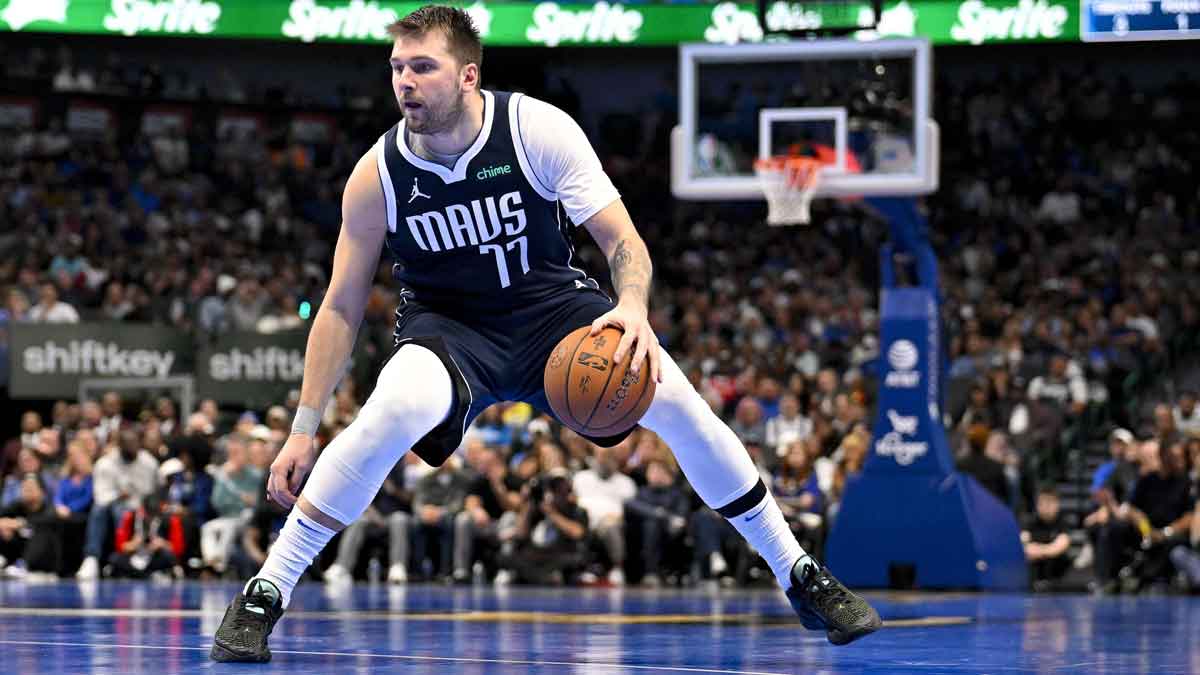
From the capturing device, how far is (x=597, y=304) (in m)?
6.23

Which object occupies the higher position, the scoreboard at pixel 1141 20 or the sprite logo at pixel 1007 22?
the sprite logo at pixel 1007 22

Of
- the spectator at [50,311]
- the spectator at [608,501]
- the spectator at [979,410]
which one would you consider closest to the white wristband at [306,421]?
the spectator at [608,501]

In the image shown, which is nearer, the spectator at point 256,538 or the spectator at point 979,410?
the spectator at point 256,538

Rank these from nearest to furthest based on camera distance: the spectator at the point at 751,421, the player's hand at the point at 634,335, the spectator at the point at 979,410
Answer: the player's hand at the point at 634,335
the spectator at the point at 979,410
the spectator at the point at 751,421

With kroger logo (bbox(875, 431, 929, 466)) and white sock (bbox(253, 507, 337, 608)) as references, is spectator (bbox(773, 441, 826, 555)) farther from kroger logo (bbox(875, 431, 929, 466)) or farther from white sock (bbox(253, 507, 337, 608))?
white sock (bbox(253, 507, 337, 608))

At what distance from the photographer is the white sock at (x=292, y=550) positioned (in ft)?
19.9

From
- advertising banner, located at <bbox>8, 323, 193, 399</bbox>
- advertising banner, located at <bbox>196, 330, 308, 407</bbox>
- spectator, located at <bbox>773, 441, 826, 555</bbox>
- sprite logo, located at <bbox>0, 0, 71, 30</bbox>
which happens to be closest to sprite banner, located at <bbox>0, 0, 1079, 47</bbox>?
sprite logo, located at <bbox>0, 0, 71, 30</bbox>

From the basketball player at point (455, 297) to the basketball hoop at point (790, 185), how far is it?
320 inches

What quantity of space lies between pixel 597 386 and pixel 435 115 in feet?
3.64

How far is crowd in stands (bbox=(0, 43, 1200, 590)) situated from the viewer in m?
15.7

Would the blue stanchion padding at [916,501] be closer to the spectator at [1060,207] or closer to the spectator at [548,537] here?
the spectator at [548,537]

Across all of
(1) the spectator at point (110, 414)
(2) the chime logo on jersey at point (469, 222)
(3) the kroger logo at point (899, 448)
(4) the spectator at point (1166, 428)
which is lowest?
(3) the kroger logo at point (899, 448)

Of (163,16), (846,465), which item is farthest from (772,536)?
(163,16)

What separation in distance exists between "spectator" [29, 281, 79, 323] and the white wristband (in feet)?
45.7
